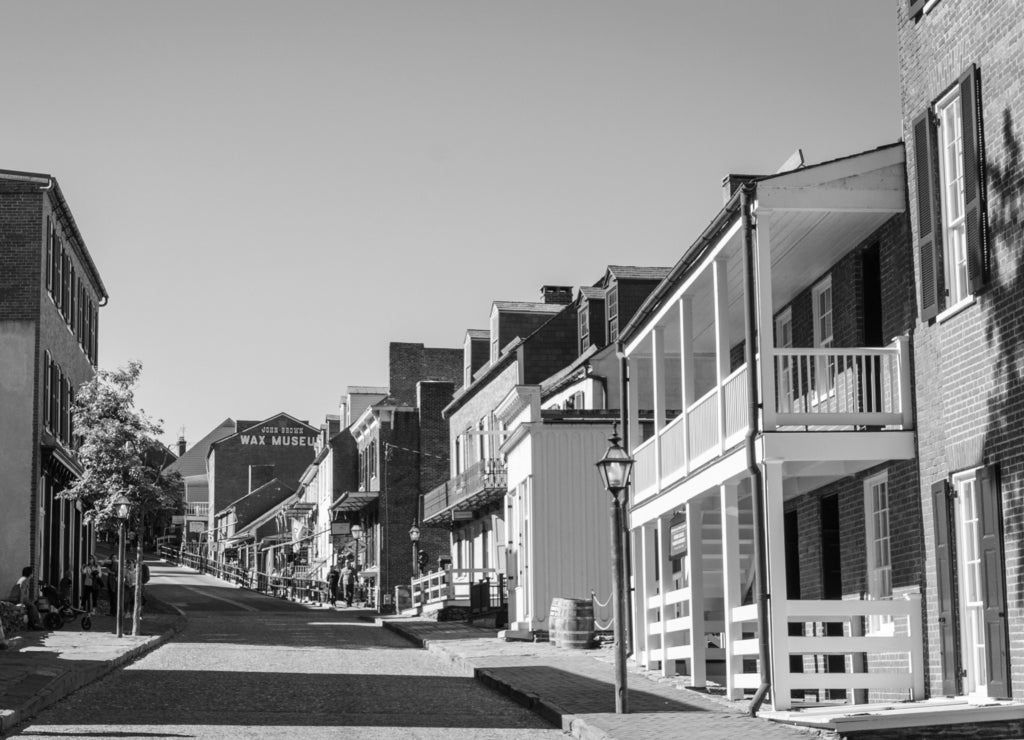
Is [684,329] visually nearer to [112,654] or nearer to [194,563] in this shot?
[112,654]

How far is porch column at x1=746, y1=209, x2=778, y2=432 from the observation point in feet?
50.9

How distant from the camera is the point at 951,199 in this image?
15000mm

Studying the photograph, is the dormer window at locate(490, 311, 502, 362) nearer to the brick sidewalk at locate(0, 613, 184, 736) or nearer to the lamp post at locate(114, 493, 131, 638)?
the brick sidewalk at locate(0, 613, 184, 736)

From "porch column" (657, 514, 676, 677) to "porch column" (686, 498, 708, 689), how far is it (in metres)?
1.27

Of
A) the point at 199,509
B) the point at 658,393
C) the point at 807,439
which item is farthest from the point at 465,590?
the point at 199,509

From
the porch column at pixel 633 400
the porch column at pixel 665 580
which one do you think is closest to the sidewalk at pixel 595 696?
the porch column at pixel 665 580

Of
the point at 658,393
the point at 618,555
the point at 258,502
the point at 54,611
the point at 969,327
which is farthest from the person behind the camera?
the point at 258,502

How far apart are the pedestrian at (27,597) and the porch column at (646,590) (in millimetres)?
12800

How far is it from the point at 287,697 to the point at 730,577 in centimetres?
543

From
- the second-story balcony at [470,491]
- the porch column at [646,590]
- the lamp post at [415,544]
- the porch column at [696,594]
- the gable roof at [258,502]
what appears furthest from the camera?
the gable roof at [258,502]

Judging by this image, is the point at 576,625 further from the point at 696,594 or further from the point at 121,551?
the point at 121,551

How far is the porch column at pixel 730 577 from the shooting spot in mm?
17078

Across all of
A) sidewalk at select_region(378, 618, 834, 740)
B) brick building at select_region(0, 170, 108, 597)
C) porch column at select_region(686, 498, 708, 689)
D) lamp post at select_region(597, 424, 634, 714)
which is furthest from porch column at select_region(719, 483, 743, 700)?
brick building at select_region(0, 170, 108, 597)

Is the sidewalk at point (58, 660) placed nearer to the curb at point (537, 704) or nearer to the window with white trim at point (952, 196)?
the curb at point (537, 704)
